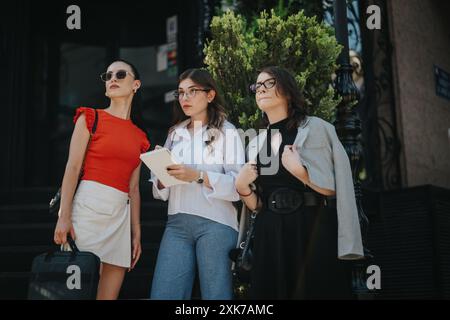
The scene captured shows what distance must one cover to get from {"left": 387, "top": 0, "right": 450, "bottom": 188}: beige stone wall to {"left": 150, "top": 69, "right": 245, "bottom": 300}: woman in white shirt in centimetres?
482

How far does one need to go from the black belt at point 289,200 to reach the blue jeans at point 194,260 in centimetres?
40

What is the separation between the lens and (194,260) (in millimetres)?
3824

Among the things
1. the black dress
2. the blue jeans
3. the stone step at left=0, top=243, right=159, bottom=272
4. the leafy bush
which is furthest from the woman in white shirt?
the stone step at left=0, top=243, right=159, bottom=272

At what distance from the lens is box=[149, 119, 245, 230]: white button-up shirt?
12.5 feet

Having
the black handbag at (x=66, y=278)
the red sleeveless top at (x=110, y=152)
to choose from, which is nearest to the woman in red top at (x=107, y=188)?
the red sleeveless top at (x=110, y=152)

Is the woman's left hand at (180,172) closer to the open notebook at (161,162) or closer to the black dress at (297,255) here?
the open notebook at (161,162)

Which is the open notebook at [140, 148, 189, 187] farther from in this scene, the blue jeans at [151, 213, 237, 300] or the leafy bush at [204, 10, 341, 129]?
the leafy bush at [204, 10, 341, 129]

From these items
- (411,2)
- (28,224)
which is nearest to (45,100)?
(28,224)

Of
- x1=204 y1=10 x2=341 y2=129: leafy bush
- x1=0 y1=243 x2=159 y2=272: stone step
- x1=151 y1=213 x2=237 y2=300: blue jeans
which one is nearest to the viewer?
x1=151 y1=213 x2=237 y2=300: blue jeans

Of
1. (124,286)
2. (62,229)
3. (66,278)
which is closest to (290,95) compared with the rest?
(62,229)

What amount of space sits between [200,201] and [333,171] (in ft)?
2.92

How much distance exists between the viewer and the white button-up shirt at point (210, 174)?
3.81 metres

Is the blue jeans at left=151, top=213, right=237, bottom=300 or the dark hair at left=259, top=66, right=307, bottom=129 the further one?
the dark hair at left=259, top=66, right=307, bottom=129

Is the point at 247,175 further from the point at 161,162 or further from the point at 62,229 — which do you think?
the point at 62,229
